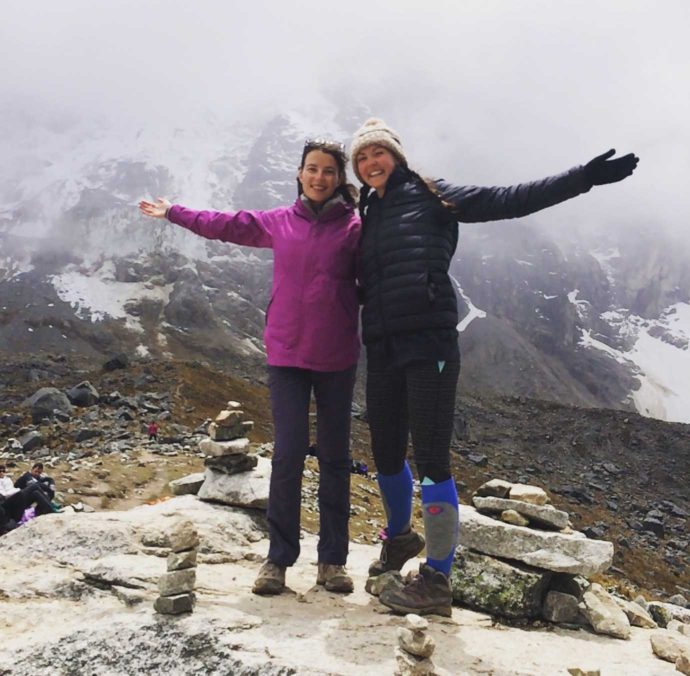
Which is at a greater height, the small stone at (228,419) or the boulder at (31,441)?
the small stone at (228,419)

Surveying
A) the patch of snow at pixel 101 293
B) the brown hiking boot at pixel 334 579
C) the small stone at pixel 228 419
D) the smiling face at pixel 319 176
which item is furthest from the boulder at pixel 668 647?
the patch of snow at pixel 101 293

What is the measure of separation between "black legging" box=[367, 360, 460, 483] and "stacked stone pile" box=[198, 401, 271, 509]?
3494 mm

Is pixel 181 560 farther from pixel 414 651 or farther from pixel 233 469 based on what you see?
pixel 233 469

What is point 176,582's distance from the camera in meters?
4.65

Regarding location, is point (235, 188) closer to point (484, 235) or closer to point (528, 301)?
point (484, 235)

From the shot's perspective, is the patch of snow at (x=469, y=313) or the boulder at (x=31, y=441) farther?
the patch of snow at (x=469, y=313)

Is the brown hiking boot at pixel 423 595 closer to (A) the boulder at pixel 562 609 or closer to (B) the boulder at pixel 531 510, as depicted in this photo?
(A) the boulder at pixel 562 609

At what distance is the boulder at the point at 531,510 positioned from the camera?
6004 millimetres

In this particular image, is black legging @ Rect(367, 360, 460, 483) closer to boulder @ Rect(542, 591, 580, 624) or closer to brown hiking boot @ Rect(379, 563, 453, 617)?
brown hiking boot @ Rect(379, 563, 453, 617)

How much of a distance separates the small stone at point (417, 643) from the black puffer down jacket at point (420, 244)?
2178mm

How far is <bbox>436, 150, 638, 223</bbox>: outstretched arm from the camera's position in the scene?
15.1ft

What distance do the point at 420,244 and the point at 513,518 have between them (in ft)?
9.09

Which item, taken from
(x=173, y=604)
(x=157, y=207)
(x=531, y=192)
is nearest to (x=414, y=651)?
(x=173, y=604)

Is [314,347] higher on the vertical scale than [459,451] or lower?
higher
